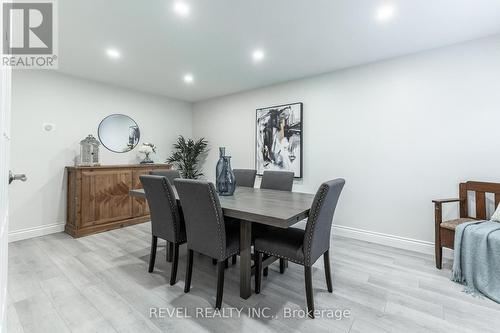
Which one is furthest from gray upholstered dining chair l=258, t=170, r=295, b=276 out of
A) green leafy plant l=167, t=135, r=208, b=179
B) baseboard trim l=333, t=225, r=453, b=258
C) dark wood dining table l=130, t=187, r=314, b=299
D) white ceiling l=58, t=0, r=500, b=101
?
green leafy plant l=167, t=135, r=208, b=179

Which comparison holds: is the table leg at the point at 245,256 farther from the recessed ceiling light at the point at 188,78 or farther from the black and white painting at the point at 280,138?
the recessed ceiling light at the point at 188,78

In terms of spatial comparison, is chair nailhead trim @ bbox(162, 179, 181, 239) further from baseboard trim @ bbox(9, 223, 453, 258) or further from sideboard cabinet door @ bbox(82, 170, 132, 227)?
baseboard trim @ bbox(9, 223, 453, 258)

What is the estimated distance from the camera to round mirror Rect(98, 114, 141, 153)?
400 cm

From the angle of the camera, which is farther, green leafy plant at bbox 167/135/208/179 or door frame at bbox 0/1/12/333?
green leafy plant at bbox 167/135/208/179

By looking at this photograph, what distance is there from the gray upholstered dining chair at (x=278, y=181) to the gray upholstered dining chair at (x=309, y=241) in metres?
→ 1.01

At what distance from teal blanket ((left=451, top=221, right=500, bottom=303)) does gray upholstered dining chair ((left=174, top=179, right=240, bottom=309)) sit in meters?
A: 1.99

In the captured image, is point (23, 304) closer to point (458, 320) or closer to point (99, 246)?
point (99, 246)

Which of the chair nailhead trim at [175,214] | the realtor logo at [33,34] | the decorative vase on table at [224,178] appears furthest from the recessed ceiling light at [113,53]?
the chair nailhead trim at [175,214]

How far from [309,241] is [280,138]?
244 centimetres

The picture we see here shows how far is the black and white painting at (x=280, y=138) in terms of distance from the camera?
372 cm

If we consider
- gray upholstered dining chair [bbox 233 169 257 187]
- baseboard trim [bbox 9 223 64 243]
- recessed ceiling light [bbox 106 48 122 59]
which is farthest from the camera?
gray upholstered dining chair [bbox 233 169 257 187]

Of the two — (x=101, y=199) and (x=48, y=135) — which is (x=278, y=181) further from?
(x=48, y=135)

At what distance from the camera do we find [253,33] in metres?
2.38

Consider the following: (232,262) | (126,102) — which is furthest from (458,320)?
(126,102)
